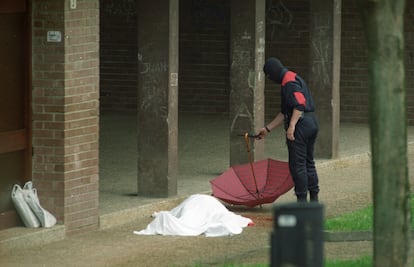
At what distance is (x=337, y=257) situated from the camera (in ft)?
38.7

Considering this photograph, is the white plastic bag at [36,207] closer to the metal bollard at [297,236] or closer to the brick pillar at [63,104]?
the brick pillar at [63,104]

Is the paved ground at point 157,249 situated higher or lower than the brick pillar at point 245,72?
lower

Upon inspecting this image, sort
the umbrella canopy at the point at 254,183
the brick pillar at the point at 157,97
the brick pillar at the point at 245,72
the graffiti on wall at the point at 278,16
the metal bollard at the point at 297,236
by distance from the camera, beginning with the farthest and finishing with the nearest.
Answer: the graffiti on wall at the point at 278,16 → the brick pillar at the point at 245,72 → the brick pillar at the point at 157,97 → the umbrella canopy at the point at 254,183 → the metal bollard at the point at 297,236

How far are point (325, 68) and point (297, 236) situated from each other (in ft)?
44.4

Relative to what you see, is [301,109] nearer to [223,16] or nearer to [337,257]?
[337,257]

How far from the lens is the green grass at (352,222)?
1337 cm

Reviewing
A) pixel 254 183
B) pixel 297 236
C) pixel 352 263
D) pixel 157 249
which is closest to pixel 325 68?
pixel 254 183

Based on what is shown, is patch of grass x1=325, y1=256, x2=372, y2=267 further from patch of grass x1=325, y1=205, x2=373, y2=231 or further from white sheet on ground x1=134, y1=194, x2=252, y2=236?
white sheet on ground x1=134, y1=194, x2=252, y2=236

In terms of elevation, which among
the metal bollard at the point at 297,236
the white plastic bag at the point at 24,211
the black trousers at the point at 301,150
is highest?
the metal bollard at the point at 297,236

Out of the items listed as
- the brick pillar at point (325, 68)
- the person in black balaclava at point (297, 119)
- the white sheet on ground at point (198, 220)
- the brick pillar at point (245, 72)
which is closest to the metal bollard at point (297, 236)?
the white sheet on ground at point (198, 220)

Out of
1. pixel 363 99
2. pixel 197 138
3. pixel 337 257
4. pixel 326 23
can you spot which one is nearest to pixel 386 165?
pixel 337 257

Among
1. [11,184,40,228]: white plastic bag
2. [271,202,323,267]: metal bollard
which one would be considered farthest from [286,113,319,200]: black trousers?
[271,202,323,267]: metal bollard

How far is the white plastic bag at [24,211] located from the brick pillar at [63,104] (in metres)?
0.23

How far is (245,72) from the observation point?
17.5 metres
